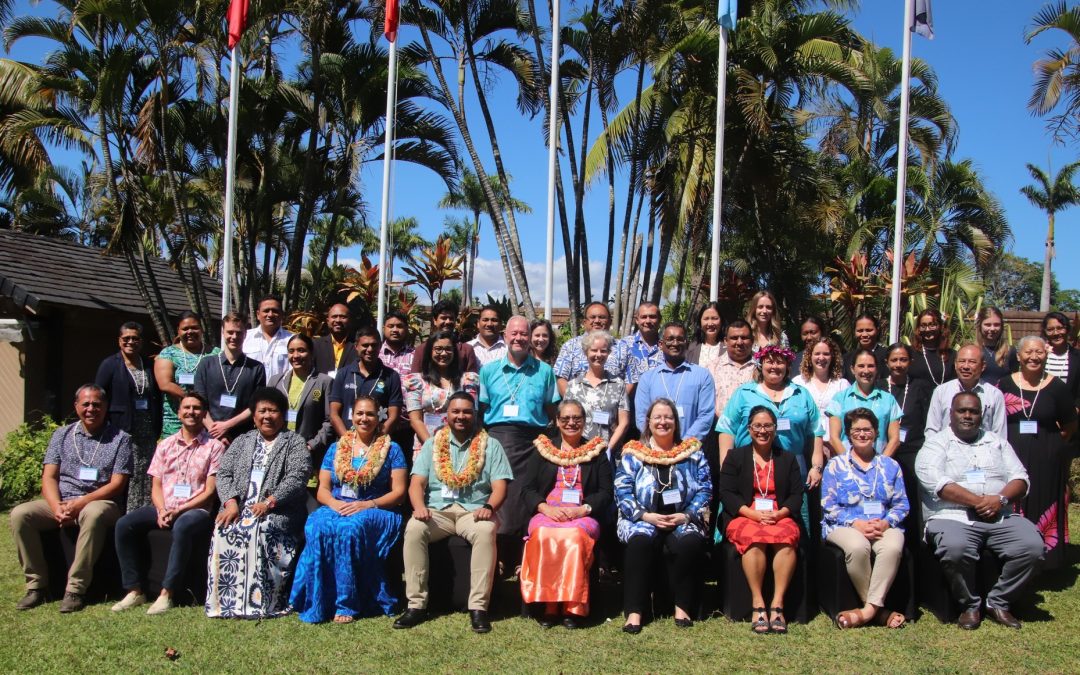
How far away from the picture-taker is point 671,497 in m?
5.39

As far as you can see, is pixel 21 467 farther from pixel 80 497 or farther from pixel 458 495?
pixel 458 495

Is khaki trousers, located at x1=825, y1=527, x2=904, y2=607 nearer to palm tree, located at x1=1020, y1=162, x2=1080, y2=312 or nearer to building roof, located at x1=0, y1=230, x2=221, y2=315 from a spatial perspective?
building roof, located at x1=0, y1=230, x2=221, y2=315

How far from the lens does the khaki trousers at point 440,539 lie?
5.30m

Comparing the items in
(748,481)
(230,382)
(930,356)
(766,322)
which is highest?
(766,322)

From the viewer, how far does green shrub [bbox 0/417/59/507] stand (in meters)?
9.38

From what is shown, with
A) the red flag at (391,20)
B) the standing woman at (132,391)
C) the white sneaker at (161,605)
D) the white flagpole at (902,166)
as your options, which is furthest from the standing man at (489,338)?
the red flag at (391,20)

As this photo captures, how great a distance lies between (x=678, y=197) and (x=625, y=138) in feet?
5.08

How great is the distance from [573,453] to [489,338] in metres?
1.42

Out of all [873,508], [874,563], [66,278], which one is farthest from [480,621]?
[66,278]

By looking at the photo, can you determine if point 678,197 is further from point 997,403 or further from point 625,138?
point 997,403

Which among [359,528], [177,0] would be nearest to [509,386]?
[359,528]

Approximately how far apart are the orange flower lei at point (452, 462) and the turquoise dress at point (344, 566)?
0.43 m

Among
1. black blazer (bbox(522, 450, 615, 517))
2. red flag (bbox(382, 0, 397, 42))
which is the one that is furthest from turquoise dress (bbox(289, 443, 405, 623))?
red flag (bbox(382, 0, 397, 42))

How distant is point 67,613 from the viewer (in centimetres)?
543
